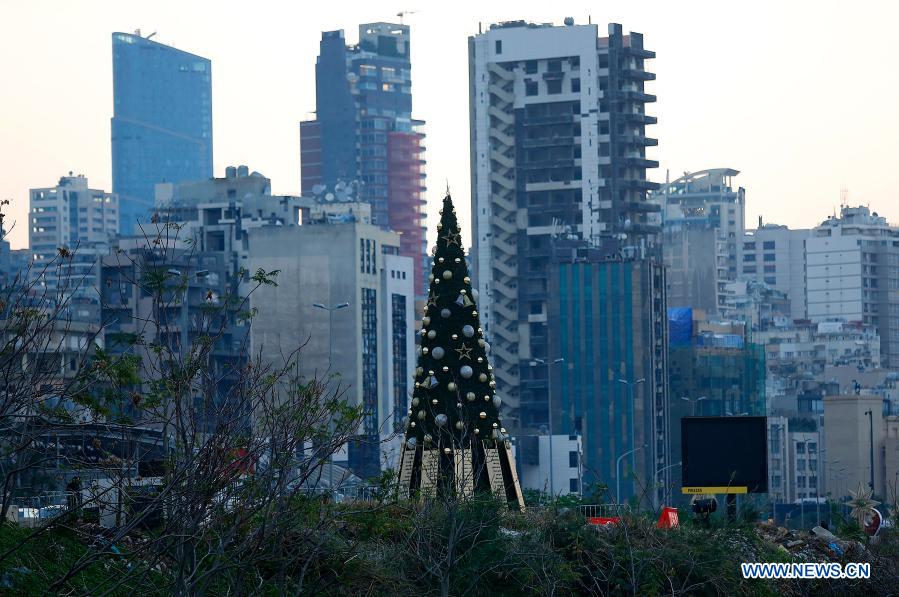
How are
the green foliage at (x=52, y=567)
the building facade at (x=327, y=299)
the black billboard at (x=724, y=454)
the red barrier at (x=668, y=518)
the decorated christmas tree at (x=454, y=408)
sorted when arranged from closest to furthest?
1. the green foliage at (x=52, y=567)
2. the black billboard at (x=724, y=454)
3. the red barrier at (x=668, y=518)
4. the decorated christmas tree at (x=454, y=408)
5. the building facade at (x=327, y=299)

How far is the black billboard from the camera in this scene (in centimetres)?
2980

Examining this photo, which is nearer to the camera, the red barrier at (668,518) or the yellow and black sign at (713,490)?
the yellow and black sign at (713,490)

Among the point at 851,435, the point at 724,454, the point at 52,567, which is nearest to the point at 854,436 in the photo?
the point at 851,435

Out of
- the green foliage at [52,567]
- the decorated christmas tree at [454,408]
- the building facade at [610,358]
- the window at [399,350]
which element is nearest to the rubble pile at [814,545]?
the decorated christmas tree at [454,408]

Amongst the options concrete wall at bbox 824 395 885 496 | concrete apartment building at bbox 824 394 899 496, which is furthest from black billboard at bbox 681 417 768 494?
concrete wall at bbox 824 395 885 496

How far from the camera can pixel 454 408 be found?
1212 inches

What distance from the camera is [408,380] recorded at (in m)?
174

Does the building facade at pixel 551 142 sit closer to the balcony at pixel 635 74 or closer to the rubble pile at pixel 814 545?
the balcony at pixel 635 74

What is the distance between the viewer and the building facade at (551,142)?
174 metres

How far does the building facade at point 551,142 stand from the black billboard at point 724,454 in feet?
468

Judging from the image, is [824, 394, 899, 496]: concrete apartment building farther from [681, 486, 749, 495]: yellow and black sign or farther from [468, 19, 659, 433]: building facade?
[681, 486, 749, 495]: yellow and black sign

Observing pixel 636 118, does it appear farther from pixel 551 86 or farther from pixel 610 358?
pixel 610 358

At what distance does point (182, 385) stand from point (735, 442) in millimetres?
11161

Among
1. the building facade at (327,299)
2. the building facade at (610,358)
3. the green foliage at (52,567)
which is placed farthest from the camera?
the building facade at (327,299)
